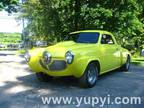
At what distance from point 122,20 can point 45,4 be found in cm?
544

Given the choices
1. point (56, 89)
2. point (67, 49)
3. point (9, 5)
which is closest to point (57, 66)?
point (67, 49)

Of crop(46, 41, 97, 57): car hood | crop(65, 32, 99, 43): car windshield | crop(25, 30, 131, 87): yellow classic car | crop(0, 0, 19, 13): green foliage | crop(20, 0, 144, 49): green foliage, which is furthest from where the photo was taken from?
crop(0, 0, 19, 13): green foliage

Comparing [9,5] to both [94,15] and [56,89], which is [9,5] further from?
[56,89]

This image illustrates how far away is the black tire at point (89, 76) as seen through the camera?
8367 millimetres

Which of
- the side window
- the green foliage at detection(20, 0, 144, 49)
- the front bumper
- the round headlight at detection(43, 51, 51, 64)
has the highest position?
the green foliage at detection(20, 0, 144, 49)

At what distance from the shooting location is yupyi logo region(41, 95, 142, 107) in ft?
22.9

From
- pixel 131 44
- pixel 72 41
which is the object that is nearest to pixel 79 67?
pixel 72 41

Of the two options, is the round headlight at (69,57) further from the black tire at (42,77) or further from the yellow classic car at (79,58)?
the black tire at (42,77)

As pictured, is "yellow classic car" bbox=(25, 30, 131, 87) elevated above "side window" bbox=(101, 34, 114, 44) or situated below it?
below

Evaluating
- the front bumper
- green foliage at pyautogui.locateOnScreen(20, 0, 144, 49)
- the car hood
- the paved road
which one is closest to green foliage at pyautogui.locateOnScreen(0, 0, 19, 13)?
green foliage at pyautogui.locateOnScreen(20, 0, 144, 49)

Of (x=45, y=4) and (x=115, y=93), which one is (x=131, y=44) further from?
(x=115, y=93)

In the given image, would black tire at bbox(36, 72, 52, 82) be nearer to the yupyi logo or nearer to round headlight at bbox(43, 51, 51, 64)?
round headlight at bbox(43, 51, 51, 64)

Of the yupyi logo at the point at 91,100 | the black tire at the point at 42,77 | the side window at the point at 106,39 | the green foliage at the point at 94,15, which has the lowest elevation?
the yupyi logo at the point at 91,100

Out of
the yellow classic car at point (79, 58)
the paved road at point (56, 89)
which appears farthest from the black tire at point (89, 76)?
the paved road at point (56, 89)
